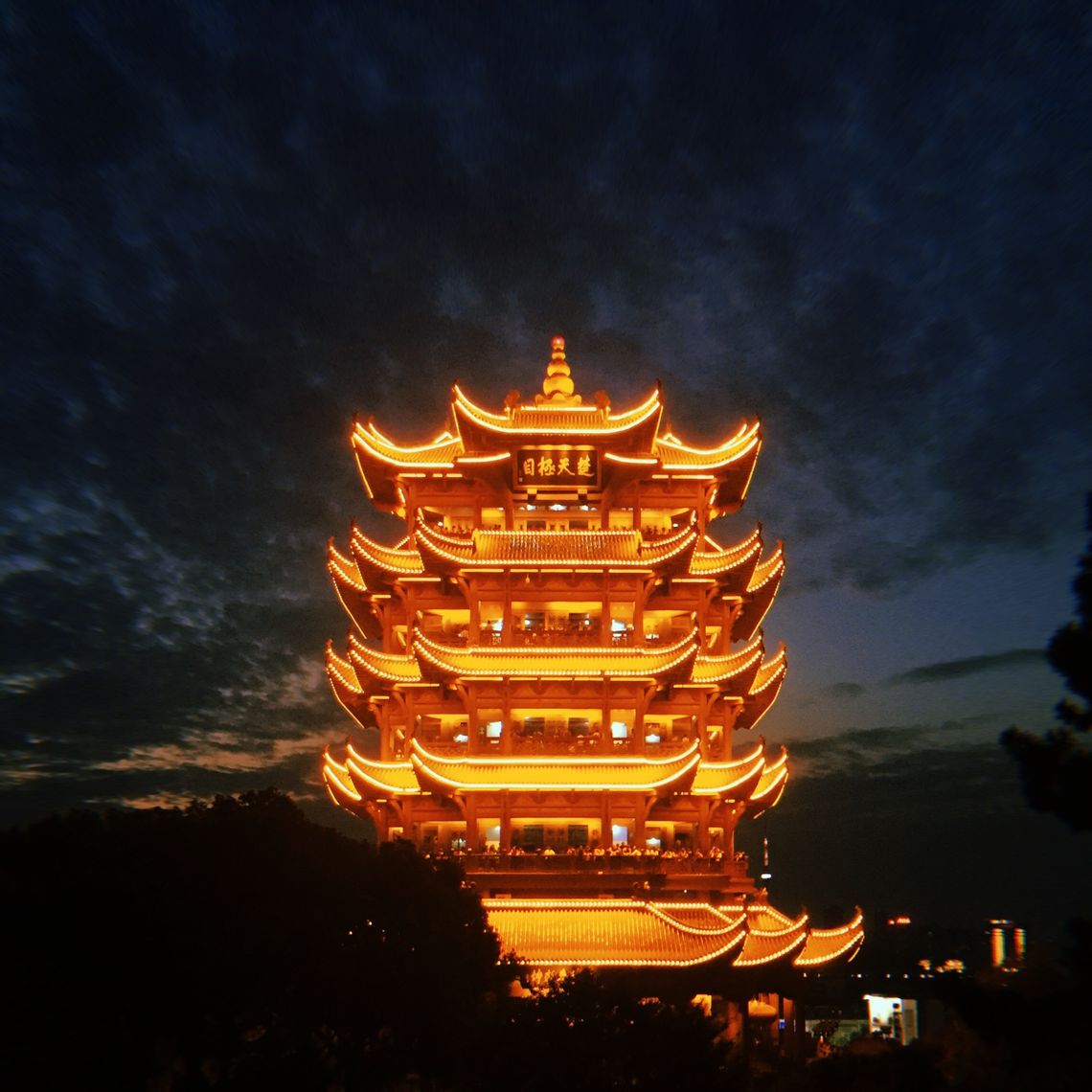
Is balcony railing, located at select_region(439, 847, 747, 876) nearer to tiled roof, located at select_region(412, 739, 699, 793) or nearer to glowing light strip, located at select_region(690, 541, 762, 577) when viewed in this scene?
tiled roof, located at select_region(412, 739, 699, 793)

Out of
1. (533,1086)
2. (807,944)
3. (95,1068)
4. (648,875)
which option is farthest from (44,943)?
(807,944)

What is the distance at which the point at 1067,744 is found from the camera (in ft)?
55.6

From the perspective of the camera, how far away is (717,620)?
38500 millimetres

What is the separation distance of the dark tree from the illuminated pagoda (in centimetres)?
1312

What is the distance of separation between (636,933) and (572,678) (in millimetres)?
7872

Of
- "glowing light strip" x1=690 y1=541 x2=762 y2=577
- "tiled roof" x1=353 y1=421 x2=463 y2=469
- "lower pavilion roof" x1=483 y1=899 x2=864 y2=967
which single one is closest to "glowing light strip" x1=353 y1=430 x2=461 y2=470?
"tiled roof" x1=353 y1=421 x2=463 y2=469

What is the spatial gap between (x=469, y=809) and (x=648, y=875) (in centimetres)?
556

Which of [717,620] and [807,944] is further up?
[717,620]

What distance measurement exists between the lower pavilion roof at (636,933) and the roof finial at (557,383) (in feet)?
55.7

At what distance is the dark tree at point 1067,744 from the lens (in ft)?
54.7

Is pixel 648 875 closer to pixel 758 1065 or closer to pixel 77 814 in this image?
pixel 758 1065

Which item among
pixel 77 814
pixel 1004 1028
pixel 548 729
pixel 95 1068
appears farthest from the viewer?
pixel 548 729

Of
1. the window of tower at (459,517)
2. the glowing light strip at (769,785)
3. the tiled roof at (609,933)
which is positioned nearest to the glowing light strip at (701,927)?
the tiled roof at (609,933)

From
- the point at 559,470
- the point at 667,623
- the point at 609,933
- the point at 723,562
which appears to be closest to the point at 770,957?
the point at 609,933
